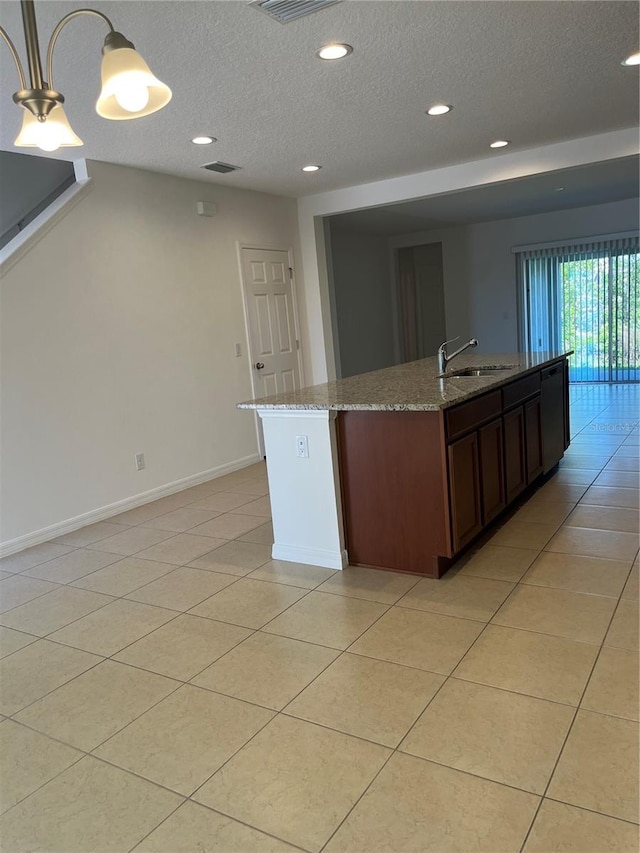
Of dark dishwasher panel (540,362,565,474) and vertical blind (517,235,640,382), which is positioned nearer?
dark dishwasher panel (540,362,565,474)

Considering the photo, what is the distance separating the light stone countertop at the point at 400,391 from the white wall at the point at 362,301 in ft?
15.7

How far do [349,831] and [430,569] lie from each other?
5.06 ft

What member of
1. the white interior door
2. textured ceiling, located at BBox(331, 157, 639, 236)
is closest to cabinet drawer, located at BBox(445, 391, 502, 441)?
the white interior door

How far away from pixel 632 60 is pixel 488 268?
251 inches

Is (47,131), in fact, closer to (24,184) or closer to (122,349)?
(122,349)

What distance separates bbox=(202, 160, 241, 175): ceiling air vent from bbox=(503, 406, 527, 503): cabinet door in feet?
9.56

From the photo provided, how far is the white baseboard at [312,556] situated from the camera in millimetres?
3203

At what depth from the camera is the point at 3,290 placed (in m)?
3.85

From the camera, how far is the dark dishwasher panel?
4234 millimetres

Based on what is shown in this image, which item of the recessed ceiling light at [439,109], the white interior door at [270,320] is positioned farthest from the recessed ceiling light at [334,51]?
the white interior door at [270,320]

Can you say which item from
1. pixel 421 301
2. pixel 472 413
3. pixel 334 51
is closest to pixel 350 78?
pixel 334 51

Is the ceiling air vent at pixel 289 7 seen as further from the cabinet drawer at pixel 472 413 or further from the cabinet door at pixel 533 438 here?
the cabinet door at pixel 533 438

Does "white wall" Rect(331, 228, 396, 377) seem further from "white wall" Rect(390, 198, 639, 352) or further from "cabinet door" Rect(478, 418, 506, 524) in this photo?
"cabinet door" Rect(478, 418, 506, 524)

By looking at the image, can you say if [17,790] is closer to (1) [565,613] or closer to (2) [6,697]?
(2) [6,697]
